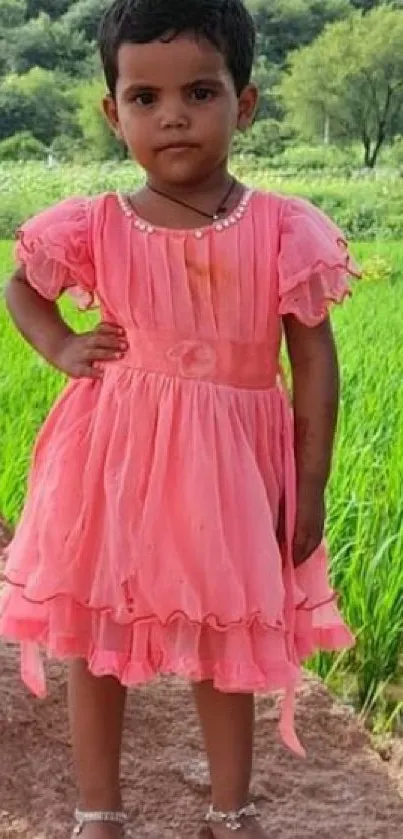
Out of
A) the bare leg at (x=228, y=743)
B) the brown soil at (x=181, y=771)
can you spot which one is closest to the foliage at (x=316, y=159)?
the brown soil at (x=181, y=771)

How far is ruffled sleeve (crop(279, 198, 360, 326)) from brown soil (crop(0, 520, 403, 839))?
46 centimetres

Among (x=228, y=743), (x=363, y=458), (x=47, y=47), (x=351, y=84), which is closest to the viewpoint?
(x=228, y=743)

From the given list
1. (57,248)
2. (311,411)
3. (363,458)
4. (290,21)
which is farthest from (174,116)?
(290,21)

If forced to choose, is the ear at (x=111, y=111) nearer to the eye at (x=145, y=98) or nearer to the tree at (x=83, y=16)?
the eye at (x=145, y=98)

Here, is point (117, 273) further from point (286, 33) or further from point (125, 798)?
point (286, 33)

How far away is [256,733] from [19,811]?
266mm

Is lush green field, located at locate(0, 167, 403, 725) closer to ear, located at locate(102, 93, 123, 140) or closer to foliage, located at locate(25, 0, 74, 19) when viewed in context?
foliage, located at locate(25, 0, 74, 19)

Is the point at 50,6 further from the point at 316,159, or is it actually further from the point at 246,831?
the point at 246,831

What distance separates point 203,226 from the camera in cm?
100

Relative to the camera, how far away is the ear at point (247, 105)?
1023 millimetres

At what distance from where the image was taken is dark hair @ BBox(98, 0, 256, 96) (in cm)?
96

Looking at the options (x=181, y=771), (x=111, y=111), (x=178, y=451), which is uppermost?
(x=111, y=111)

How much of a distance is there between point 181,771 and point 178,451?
0.39m

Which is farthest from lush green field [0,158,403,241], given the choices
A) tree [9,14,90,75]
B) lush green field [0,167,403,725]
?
tree [9,14,90,75]
